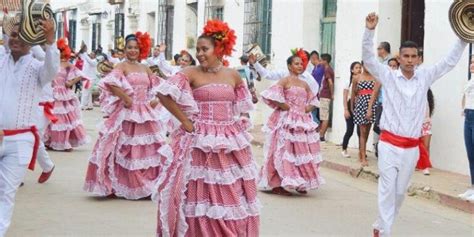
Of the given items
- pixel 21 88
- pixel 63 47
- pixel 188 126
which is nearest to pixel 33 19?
pixel 21 88

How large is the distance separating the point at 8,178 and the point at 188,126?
1.45 meters

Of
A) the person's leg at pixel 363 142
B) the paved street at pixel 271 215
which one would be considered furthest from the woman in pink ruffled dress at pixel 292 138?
the person's leg at pixel 363 142

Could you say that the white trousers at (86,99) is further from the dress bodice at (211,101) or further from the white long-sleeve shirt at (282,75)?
the dress bodice at (211,101)

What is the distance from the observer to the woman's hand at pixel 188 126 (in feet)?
22.0

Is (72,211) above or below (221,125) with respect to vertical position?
below

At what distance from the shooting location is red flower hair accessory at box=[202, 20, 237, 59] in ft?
22.5

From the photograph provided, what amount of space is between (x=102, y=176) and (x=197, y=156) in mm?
3710

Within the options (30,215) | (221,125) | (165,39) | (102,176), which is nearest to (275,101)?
(102,176)

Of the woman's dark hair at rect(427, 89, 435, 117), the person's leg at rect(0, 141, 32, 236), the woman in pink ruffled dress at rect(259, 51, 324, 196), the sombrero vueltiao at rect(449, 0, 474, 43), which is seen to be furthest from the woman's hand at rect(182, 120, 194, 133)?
the woman's dark hair at rect(427, 89, 435, 117)

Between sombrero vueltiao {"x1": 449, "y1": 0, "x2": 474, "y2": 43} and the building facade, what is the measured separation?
561 cm

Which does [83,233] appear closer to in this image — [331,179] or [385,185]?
[385,185]

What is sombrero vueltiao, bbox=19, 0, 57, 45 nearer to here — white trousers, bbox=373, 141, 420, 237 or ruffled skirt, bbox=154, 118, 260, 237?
ruffled skirt, bbox=154, 118, 260, 237

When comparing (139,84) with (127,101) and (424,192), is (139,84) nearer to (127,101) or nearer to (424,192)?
(127,101)

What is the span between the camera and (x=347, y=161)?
47.9 ft
